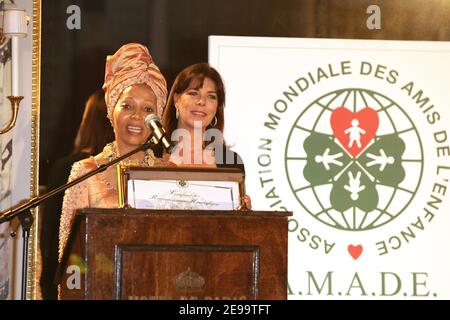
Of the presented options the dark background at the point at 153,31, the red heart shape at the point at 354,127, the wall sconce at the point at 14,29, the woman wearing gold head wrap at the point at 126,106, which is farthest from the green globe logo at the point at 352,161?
the wall sconce at the point at 14,29

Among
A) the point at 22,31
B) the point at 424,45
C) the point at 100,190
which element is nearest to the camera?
the point at 22,31

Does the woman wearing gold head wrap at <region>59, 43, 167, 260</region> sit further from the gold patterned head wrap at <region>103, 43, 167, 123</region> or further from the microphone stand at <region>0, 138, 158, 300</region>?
the microphone stand at <region>0, 138, 158, 300</region>

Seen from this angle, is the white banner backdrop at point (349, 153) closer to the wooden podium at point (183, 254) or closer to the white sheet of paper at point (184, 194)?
the white sheet of paper at point (184, 194)

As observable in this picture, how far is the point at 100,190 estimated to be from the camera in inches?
174

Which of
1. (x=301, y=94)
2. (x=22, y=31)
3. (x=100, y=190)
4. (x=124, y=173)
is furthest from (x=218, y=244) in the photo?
(x=301, y=94)

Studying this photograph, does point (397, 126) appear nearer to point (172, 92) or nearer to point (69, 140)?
point (172, 92)

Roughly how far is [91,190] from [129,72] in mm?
590

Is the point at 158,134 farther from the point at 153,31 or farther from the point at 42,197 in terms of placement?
the point at 153,31

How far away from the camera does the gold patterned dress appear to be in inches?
173

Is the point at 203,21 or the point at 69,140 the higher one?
the point at 203,21

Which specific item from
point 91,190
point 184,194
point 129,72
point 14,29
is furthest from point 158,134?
point 129,72

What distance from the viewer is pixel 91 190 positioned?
4.42 m

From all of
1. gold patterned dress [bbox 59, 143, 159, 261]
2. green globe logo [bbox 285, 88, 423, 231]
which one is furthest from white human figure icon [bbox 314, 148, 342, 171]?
gold patterned dress [bbox 59, 143, 159, 261]

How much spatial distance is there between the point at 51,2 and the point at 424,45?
5.96 feet
